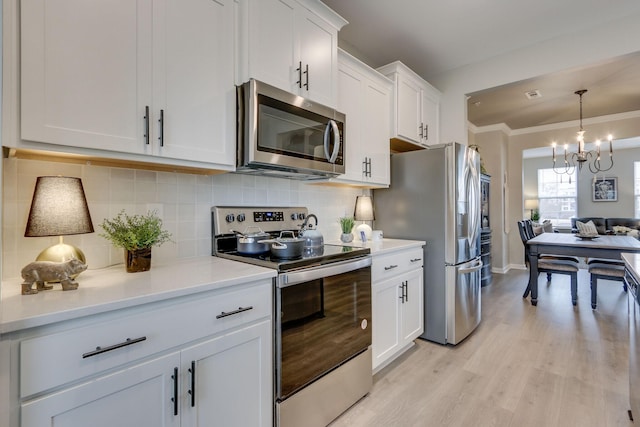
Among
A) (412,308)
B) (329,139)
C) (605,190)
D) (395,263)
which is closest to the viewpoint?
(329,139)

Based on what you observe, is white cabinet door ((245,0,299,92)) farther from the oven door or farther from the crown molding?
the crown molding

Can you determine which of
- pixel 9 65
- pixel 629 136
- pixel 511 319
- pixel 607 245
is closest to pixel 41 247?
pixel 9 65

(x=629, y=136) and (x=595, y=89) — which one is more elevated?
(x=595, y=89)

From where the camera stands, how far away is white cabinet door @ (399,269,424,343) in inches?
96.2

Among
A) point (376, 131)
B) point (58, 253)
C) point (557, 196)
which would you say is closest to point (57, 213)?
point (58, 253)

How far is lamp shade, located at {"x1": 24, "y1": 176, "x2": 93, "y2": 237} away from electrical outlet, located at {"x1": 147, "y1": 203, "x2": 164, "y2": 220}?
1.23ft

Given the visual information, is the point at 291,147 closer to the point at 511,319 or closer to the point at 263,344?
the point at 263,344

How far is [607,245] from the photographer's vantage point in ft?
11.5

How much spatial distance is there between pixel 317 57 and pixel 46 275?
1.82m

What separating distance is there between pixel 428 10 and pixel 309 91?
1.37m

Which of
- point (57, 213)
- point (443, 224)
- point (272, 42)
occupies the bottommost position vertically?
point (443, 224)

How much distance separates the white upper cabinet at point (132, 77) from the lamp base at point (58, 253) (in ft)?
1.39

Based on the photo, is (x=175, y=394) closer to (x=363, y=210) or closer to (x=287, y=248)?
(x=287, y=248)

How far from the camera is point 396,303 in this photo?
233 centimetres
